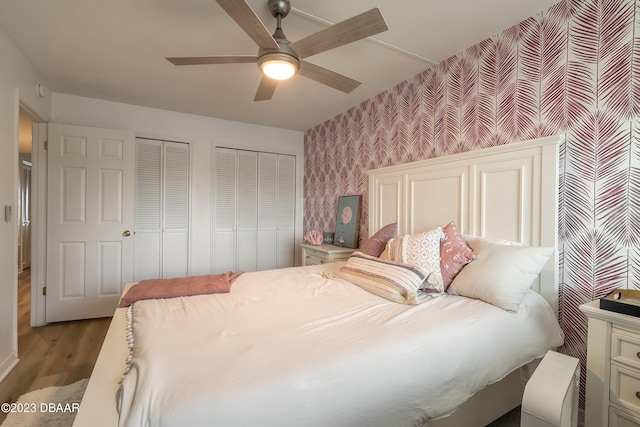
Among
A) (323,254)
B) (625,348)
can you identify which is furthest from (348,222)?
(625,348)

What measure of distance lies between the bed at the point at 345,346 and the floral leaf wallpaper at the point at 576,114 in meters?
0.13

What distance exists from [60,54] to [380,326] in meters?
3.13

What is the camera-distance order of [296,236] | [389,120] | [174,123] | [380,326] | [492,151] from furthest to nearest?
[296,236]
[174,123]
[389,120]
[492,151]
[380,326]

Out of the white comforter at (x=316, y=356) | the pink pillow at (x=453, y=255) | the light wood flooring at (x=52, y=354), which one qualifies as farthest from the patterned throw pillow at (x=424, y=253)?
the light wood flooring at (x=52, y=354)

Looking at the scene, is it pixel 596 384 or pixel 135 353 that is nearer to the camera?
pixel 135 353

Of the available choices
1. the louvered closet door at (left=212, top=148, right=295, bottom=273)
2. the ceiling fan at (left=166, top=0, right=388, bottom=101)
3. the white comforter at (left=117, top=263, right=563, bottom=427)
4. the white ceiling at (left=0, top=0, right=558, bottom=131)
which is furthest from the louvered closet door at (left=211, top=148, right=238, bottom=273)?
the white comforter at (left=117, top=263, right=563, bottom=427)

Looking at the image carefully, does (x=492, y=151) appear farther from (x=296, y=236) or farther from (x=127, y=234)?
(x=127, y=234)

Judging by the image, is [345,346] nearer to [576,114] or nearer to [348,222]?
[576,114]

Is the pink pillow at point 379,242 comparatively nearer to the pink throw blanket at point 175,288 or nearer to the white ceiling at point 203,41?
the pink throw blanket at point 175,288

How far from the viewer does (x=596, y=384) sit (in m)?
1.27

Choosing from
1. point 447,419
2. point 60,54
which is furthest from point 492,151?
point 60,54

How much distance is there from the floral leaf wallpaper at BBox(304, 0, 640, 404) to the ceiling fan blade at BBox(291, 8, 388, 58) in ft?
3.79

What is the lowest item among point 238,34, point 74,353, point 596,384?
point 74,353

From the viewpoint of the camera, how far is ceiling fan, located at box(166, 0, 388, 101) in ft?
4.27
